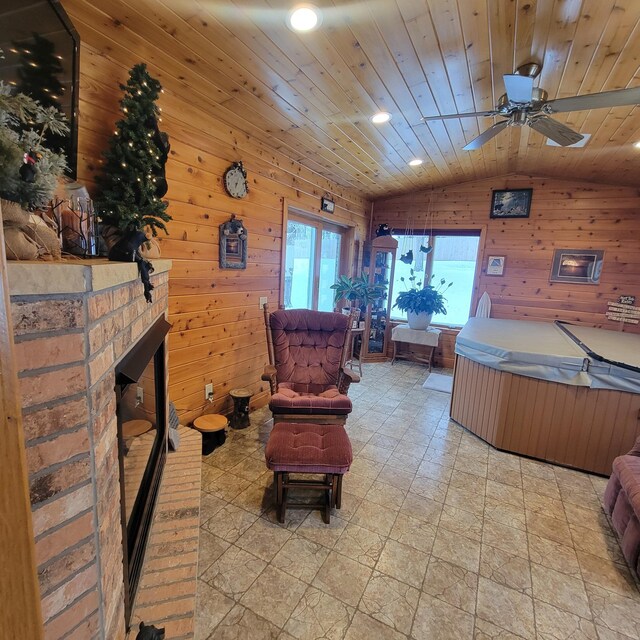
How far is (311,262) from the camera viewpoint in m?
4.45

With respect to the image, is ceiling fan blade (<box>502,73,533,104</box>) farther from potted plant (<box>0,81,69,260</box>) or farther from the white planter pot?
the white planter pot

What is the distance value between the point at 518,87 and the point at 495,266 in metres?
3.44

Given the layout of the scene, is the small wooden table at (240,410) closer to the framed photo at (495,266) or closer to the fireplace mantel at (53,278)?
the fireplace mantel at (53,278)

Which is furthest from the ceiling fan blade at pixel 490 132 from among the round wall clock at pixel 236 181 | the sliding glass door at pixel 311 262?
the sliding glass door at pixel 311 262

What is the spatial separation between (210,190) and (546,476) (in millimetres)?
3436

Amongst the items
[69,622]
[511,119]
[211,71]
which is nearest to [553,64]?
[511,119]

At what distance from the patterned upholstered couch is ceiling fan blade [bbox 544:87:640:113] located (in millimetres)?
2011

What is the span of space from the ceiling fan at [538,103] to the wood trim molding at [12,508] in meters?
2.27

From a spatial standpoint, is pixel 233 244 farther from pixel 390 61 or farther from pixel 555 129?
pixel 555 129

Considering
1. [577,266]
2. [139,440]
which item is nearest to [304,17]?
[139,440]

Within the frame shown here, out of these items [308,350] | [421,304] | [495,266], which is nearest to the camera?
[308,350]

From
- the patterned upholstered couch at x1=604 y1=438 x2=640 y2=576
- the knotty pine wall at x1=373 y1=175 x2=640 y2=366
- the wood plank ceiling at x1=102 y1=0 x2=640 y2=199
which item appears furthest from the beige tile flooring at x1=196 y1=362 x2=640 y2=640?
the knotty pine wall at x1=373 y1=175 x2=640 y2=366

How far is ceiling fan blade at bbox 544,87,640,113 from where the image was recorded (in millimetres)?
1665

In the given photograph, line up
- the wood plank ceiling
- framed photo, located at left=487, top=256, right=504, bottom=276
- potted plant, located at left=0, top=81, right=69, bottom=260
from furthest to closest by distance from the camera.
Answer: framed photo, located at left=487, top=256, right=504, bottom=276 → the wood plank ceiling → potted plant, located at left=0, top=81, right=69, bottom=260
